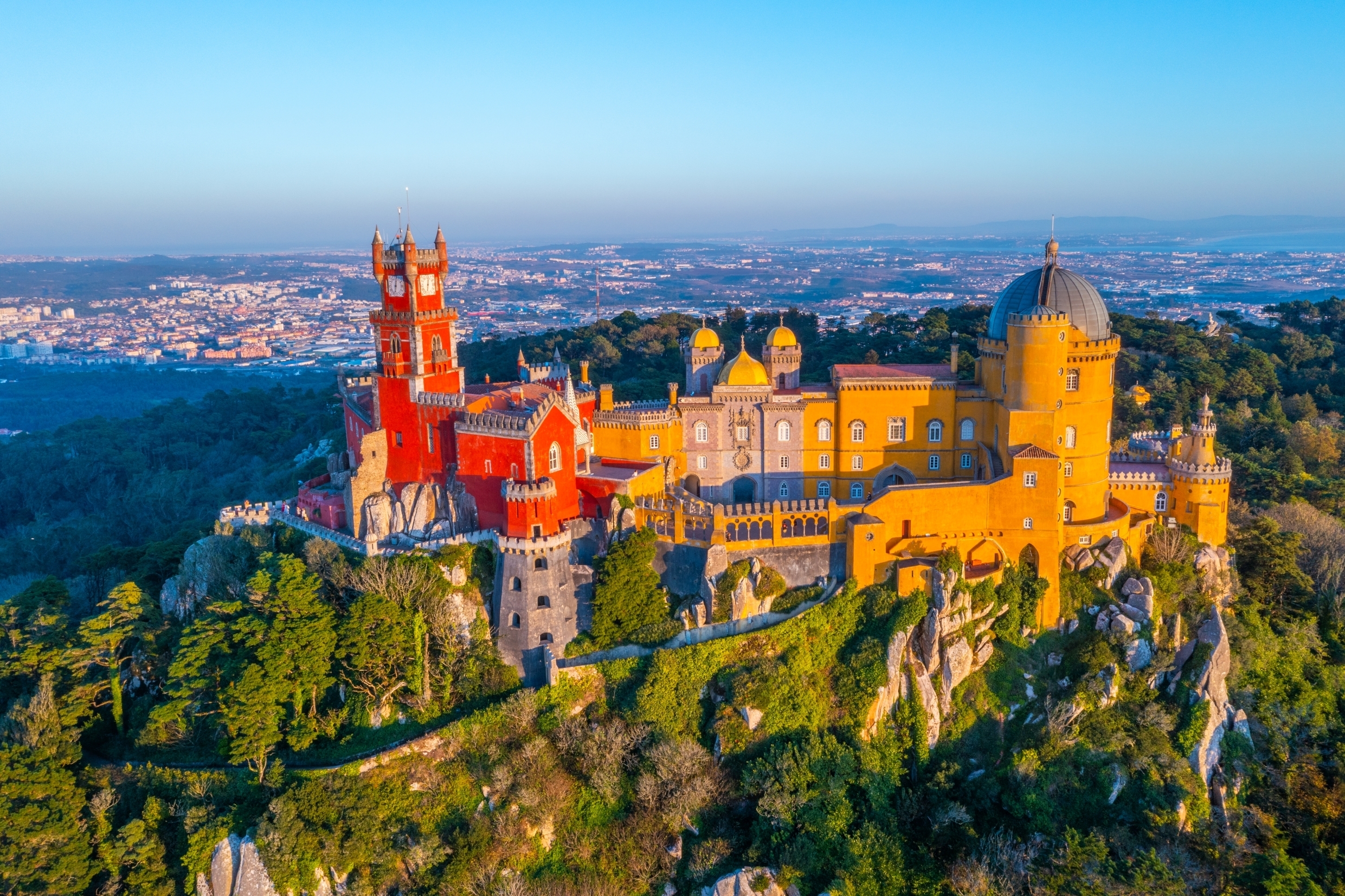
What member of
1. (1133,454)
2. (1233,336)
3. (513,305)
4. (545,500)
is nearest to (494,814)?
(545,500)

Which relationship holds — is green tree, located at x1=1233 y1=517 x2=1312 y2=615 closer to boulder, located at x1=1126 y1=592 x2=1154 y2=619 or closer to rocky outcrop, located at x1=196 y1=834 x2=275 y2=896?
boulder, located at x1=1126 y1=592 x2=1154 y2=619

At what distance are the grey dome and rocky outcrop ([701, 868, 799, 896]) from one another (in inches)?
833

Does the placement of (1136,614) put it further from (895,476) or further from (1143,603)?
(895,476)

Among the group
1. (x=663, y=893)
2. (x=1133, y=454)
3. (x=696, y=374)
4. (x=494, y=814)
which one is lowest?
(x=663, y=893)

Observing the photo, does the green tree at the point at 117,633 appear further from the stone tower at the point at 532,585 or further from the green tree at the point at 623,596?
the green tree at the point at 623,596

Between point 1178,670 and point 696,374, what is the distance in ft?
71.5

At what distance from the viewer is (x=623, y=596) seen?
118 feet

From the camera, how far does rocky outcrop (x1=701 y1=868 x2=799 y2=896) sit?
101 ft

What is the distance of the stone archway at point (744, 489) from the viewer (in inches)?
1667

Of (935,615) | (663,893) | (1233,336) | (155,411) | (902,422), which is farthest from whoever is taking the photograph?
(155,411)

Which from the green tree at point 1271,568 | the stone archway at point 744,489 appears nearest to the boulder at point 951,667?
the stone archway at point 744,489

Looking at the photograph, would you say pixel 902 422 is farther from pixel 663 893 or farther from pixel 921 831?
pixel 663 893

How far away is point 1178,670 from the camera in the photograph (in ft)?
119

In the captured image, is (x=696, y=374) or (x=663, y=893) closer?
(x=663, y=893)
